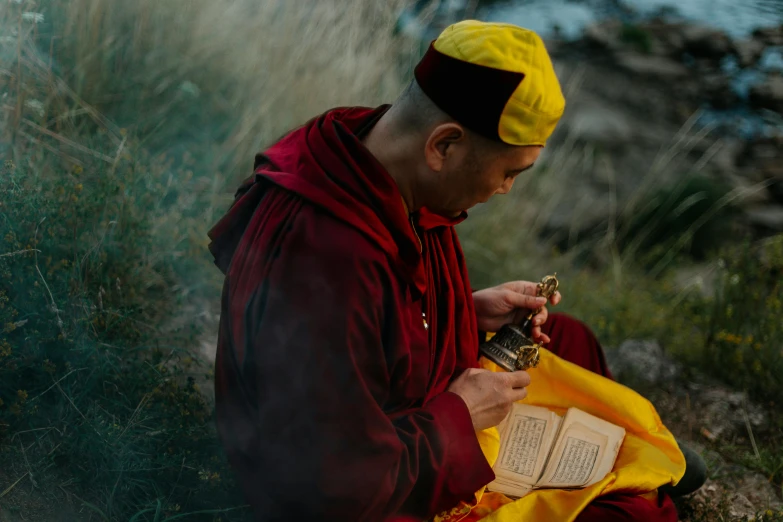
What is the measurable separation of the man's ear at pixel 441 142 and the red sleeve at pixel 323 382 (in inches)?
10.2

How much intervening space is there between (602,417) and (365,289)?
45.5 inches

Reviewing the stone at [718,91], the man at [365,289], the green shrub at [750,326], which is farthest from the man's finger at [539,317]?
the stone at [718,91]

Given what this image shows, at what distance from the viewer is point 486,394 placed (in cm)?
199

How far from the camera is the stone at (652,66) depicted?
899 centimetres

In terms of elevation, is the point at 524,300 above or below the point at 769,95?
above

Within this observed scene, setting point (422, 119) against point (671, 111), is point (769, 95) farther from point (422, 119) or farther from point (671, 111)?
point (422, 119)

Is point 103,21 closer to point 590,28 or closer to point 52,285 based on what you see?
point 52,285

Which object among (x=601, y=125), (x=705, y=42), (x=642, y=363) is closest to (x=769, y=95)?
(x=705, y=42)

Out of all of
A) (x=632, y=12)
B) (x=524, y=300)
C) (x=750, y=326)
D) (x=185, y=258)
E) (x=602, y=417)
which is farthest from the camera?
(x=632, y=12)

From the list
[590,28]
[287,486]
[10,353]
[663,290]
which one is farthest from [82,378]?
[590,28]

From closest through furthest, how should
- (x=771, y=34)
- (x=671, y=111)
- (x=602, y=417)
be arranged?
(x=602, y=417), (x=671, y=111), (x=771, y=34)

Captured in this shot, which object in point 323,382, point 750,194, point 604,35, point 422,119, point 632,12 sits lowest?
point 750,194

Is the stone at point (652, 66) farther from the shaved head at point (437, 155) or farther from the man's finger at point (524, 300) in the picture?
the shaved head at point (437, 155)

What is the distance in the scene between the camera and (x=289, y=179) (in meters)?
1.76
